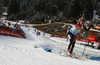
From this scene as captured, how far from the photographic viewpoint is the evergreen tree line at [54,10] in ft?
229

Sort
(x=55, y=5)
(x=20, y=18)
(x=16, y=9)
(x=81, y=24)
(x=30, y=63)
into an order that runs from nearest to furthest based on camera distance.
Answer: (x=30, y=63) → (x=81, y=24) → (x=55, y=5) → (x=20, y=18) → (x=16, y=9)

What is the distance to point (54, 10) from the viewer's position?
3447 inches

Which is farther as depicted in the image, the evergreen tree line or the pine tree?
the pine tree

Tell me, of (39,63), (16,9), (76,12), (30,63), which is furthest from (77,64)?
(16,9)

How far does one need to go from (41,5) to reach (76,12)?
4548 cm

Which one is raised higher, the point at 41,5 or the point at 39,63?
the point at 41,5

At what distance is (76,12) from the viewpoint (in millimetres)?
69750

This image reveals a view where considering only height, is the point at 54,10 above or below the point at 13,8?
below

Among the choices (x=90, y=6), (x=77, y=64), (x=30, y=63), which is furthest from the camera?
(x=90, y=6)

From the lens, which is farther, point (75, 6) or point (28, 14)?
point (28, 14)

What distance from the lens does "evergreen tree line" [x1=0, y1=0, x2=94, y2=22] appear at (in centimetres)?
6969

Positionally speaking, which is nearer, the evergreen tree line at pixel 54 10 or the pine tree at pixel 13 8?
the evergreen tree line at pixel 54 10

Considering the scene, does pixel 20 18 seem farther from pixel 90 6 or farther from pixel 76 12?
pixel 90 6

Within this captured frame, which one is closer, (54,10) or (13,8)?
(54,10)
